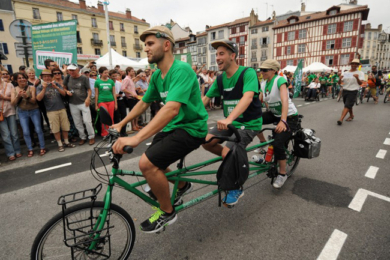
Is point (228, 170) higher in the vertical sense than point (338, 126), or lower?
higher

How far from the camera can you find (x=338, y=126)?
7699 mm

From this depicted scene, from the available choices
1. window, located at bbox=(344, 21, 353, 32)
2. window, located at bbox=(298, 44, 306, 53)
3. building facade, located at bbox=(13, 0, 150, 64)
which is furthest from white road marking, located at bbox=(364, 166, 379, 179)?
window, located at bbox=(298, 44, 306, 53)

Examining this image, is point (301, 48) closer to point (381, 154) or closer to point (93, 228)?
point (381, 154)

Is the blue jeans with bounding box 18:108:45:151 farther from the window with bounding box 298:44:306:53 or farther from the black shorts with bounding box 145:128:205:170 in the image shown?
the window with bounding box 298:44:306:53

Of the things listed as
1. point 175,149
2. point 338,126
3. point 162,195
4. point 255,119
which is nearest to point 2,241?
point 162,195

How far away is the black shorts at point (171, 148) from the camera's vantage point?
1991 millimetres

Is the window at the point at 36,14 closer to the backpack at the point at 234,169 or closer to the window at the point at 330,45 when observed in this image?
the backpack at the point at 234,169

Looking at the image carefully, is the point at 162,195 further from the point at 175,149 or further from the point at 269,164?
the point at 269,164

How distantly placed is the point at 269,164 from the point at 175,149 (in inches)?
76.4

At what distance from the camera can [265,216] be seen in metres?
2.83

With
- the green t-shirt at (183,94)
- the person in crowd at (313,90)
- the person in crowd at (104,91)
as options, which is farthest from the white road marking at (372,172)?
the person in crowd at (313,90)

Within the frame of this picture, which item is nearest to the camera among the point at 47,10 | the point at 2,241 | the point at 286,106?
the point at 2,241

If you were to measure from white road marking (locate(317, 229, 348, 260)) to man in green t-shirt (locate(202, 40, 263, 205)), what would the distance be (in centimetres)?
97

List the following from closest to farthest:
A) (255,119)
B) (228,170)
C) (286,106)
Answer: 1. (228,170)
2. (255,119)
3. (286,106)
